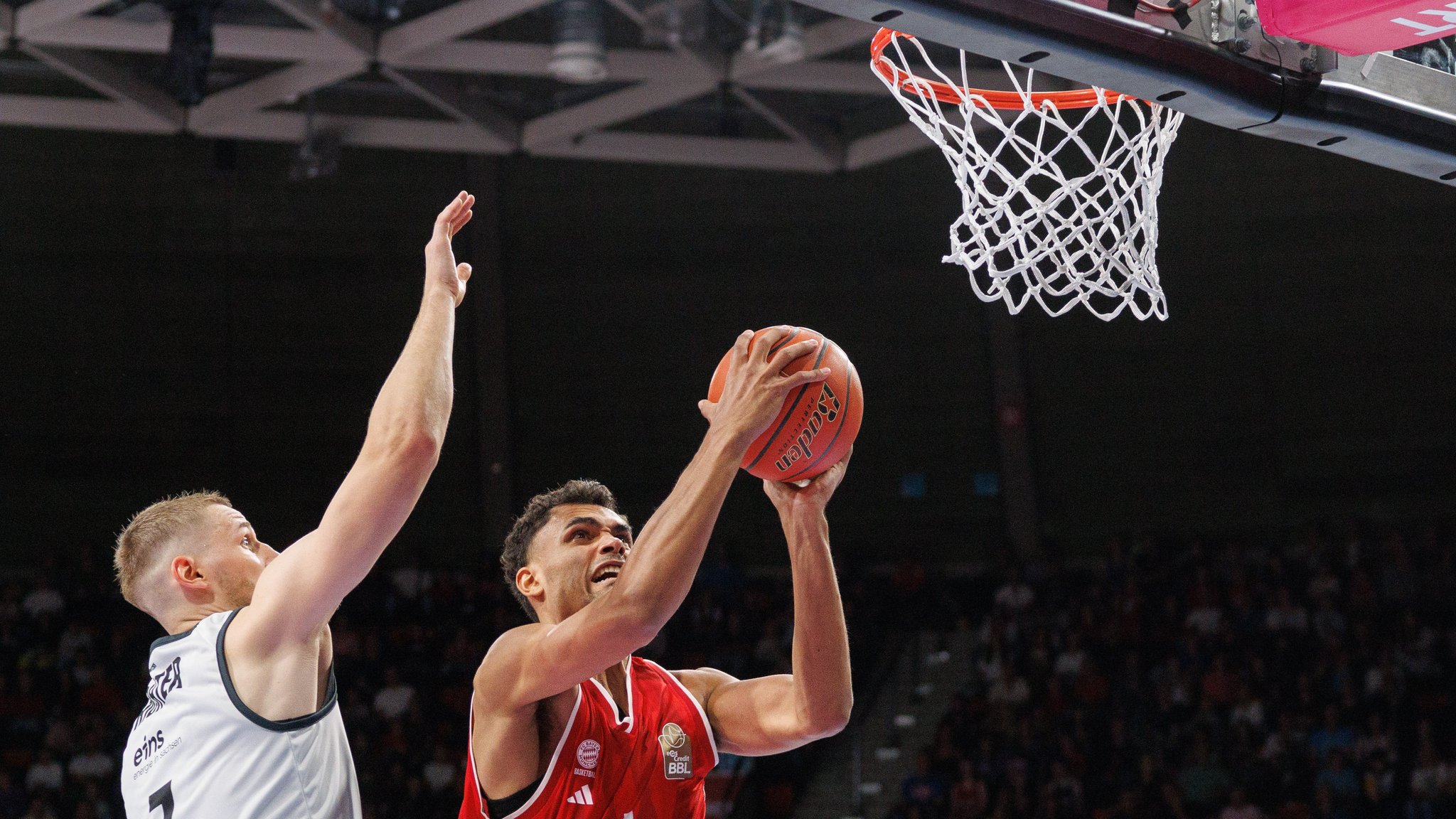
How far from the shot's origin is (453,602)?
49.1 feet

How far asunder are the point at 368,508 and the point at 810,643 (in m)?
1.19

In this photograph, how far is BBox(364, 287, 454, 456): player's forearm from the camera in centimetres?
238

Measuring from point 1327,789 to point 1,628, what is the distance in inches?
461

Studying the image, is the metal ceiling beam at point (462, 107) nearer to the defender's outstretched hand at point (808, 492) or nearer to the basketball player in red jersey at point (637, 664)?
the basketball player in red jersey at point (637, 664)

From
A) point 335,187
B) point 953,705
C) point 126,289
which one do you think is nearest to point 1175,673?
point 953,705

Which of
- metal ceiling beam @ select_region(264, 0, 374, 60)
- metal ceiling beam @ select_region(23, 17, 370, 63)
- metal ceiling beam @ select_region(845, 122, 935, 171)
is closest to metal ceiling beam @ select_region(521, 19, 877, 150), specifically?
metal ceiling beam @ select_region(845, 122, 935, 171)

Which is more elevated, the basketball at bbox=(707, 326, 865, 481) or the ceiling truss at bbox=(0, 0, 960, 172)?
the ceiling truss at bbox=(0, 0, 960, 172)

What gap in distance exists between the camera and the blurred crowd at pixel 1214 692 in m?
10.9

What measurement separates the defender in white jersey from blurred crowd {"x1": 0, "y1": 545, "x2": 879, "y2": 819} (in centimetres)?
898

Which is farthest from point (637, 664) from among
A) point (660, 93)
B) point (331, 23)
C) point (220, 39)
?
point (660, 93)

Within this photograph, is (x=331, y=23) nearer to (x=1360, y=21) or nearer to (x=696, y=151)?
(x=696, y=151)

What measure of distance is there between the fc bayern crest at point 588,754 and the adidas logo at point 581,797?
0.14 feet

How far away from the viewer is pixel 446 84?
1217cm

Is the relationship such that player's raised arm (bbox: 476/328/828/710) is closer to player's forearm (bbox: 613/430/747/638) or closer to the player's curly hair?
player's forearm (bbox: 613/430/747/638)
